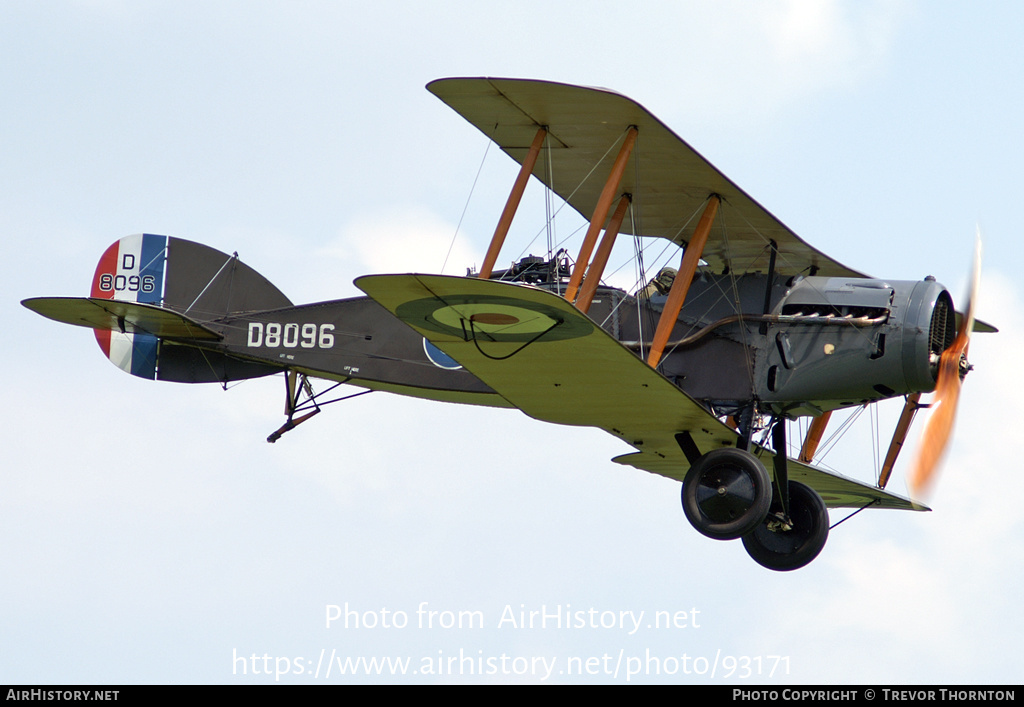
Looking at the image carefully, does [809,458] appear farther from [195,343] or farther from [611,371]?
[195,343]

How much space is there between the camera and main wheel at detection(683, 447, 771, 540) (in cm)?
1250

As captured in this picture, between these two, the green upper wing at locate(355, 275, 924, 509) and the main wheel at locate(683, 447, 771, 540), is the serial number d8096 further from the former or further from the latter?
the main wheel at locate(683, 447, 771, 540)

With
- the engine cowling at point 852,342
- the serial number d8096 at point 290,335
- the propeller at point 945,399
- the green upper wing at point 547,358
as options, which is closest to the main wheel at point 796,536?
the green upper wing at point 547,358

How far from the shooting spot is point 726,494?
12.6m

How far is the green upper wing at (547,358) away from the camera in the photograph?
1061 cm

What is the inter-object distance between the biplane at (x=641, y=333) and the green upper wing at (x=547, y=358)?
0.08 ft

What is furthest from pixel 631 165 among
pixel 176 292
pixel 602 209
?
pixel 176 292

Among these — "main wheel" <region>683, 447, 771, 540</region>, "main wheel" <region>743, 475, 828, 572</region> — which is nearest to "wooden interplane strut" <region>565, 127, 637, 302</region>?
A: "main wheel" <region>683, 447, 771, 540</region>

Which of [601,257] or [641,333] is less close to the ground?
[601,257]

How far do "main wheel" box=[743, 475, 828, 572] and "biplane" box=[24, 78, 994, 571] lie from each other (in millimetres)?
18

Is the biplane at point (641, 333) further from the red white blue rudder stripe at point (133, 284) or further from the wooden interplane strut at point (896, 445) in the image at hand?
the wooden interplane strut at point (896, 445)

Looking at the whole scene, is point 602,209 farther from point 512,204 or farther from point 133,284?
point 133,284

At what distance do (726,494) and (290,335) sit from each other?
181 inches

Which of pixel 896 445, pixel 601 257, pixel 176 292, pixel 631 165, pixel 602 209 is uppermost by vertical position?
pixel 631 165
